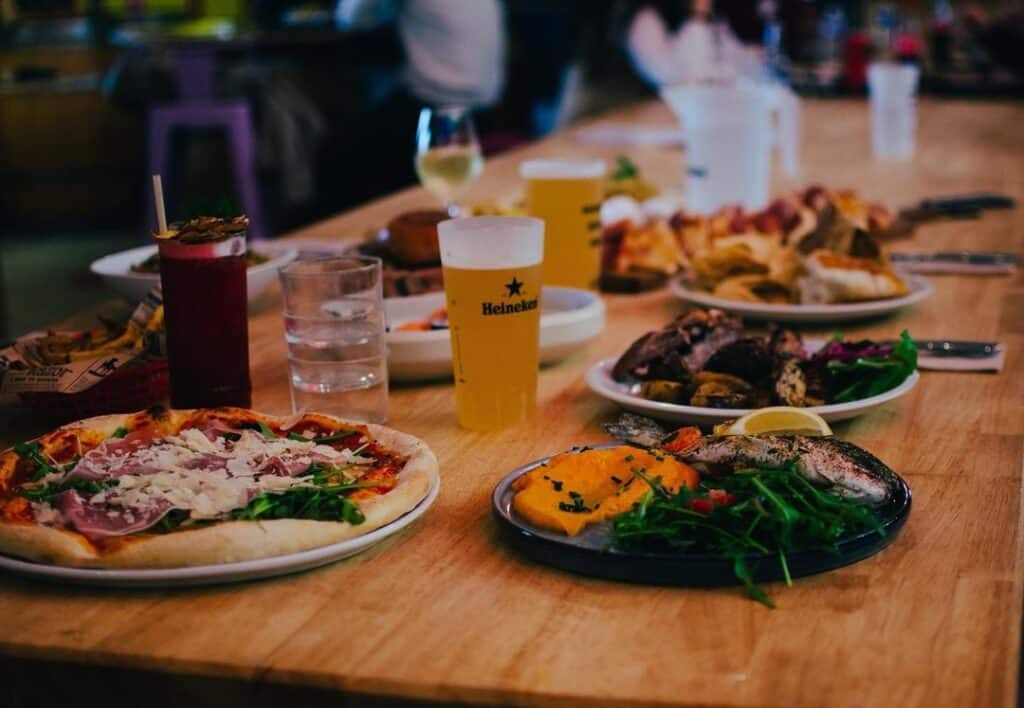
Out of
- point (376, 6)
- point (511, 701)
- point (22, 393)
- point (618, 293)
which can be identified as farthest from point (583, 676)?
point (376, 6)

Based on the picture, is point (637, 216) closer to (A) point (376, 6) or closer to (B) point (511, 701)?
(B) point (511, 701)

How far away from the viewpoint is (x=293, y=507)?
0.94m

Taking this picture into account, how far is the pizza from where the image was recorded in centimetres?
89

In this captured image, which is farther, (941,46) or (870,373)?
(941,46)

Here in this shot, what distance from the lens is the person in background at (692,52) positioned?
397 cm

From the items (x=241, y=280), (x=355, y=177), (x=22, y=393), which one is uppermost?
(x=241, y=280)

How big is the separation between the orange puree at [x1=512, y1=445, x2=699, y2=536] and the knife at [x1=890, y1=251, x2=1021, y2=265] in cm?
121

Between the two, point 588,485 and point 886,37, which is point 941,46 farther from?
point 588,485

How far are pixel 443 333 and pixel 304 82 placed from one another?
6.51 m

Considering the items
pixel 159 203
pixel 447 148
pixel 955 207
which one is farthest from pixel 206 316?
pixel 955 207

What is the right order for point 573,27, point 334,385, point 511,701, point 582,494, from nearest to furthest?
point 511,701 → point 582,494 → point 334,385 → point 573,27

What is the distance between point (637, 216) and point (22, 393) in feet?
3.82

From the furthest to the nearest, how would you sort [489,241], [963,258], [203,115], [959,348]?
[203,115] < [963,258] < [959,348] < [489,241]

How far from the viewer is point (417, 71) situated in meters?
4.84
